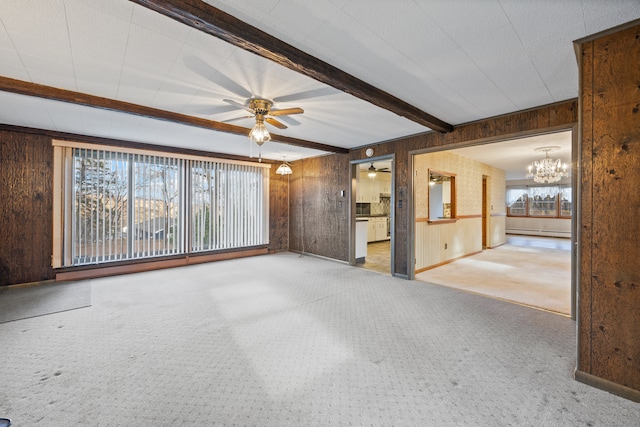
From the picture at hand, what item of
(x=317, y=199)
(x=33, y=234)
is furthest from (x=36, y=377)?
(x=317, y=199)

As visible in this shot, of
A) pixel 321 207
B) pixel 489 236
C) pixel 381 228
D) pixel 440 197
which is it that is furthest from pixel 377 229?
pixel 321 207

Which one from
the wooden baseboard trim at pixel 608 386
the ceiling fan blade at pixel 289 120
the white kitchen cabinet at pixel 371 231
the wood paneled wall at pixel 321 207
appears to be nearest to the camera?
the wooden baseboard trim at pixel 608 386

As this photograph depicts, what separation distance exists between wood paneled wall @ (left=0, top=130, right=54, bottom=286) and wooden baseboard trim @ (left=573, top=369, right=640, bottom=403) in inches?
254

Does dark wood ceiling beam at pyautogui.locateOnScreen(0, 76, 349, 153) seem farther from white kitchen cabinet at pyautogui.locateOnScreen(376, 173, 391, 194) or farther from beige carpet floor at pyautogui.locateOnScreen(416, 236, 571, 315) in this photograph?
white kitchen cabinet at pyautogui.locateOnScreen(376, 173, 391, 194)

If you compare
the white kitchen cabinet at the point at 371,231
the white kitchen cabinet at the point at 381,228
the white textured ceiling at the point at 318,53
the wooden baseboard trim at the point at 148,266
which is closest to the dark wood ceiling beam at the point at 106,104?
the white textured ceiling at the point at 318,53

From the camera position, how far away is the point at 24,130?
3.93m

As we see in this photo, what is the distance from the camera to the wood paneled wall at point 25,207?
387cm

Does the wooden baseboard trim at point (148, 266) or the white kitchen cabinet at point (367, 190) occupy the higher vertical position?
the white kitchen cabinet at point (367, 190)

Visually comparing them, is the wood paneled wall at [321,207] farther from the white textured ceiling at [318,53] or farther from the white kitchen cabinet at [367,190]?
the white textured ceiling at [318,53]

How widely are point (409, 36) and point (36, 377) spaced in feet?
11.5

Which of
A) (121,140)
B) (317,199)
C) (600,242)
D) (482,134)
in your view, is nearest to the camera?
(600,242)

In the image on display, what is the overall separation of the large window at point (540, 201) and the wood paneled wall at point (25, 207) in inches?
566

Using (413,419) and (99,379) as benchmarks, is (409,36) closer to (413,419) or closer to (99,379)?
(413,419)

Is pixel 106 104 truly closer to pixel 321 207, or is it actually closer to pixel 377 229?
pixel 321 207
